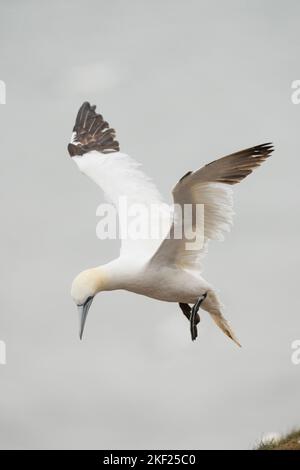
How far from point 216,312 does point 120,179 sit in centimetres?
309

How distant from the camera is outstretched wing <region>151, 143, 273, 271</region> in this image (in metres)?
11.2

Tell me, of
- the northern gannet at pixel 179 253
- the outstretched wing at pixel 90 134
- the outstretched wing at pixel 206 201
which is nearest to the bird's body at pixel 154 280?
the northern gannet at pixel 179 253

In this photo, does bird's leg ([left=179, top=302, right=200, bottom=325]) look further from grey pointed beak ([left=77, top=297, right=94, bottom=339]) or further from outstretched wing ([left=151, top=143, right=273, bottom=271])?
grey pointed beak ([left=77, top=297, right=94, bottom=339])

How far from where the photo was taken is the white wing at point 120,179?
13.9 meters

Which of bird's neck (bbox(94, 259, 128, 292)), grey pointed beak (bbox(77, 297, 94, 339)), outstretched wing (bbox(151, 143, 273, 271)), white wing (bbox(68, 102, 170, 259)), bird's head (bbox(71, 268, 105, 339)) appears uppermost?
white wing (bbox(68, 102, 170, 259))

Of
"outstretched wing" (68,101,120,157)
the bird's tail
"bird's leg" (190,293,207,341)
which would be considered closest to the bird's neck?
"bird's leg" (190,293,207,341)

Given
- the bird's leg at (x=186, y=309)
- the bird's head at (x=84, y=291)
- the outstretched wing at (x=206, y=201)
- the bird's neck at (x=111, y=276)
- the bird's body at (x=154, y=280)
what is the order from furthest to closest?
the bird's leg at (x=186, y=309), the bird's body at (x=154, y=280), the bird's neck at (x=111, y=276), the bird's head at (x=84, y=291), the outstretched wing at (x=206, y=201)

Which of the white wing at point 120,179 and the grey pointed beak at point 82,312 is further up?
the white wing at point 120,179

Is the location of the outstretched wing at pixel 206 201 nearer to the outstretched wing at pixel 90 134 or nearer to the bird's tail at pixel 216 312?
the bird's tail at pixel 216 312

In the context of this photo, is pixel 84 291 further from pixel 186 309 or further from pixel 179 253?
pixel 186 309

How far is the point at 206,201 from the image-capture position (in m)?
11.9

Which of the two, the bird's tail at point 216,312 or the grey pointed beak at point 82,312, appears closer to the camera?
the grey pointed beak at point 82,312

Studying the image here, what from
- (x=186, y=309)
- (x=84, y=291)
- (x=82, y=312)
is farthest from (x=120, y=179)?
(x=82, y=312)

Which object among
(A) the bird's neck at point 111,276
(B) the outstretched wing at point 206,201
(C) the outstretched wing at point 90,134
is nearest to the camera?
(B) the outstretched wing at point 206,201
